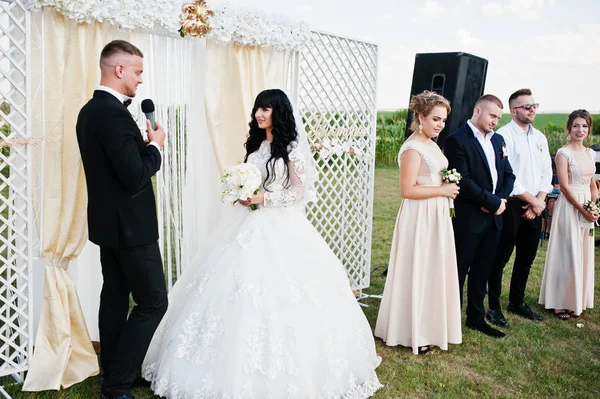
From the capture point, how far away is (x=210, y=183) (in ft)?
13.6

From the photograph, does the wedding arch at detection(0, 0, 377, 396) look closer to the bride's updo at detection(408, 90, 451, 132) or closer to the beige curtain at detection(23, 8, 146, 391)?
the beige curtain at detection(23, 8, 146, 391)

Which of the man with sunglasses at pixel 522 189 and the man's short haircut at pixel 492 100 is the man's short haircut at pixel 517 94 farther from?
the man's short haircut at pixel 492 100

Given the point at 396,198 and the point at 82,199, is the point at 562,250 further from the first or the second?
the point at 396,198

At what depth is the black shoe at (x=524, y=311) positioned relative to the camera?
4.70 metres

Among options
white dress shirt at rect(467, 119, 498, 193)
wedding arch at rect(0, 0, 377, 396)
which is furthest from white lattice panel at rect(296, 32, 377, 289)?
white dress shirt at rect(467, 119, 498, 193)

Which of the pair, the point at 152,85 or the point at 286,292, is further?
the point at 152,85

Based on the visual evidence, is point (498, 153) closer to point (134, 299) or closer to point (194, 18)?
point (194, 18)

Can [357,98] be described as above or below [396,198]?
above

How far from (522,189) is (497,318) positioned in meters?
1.15

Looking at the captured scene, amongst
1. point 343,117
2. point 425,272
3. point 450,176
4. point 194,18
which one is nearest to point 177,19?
point 194,18

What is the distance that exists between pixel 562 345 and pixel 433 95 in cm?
230

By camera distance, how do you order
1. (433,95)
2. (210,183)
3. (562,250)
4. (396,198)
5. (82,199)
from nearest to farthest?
(82,199)
(433,95)
(210,183)
(562,250)
(396,198)

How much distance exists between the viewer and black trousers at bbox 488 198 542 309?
4457 mm

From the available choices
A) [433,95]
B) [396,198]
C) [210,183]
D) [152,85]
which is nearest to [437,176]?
[433,95]
